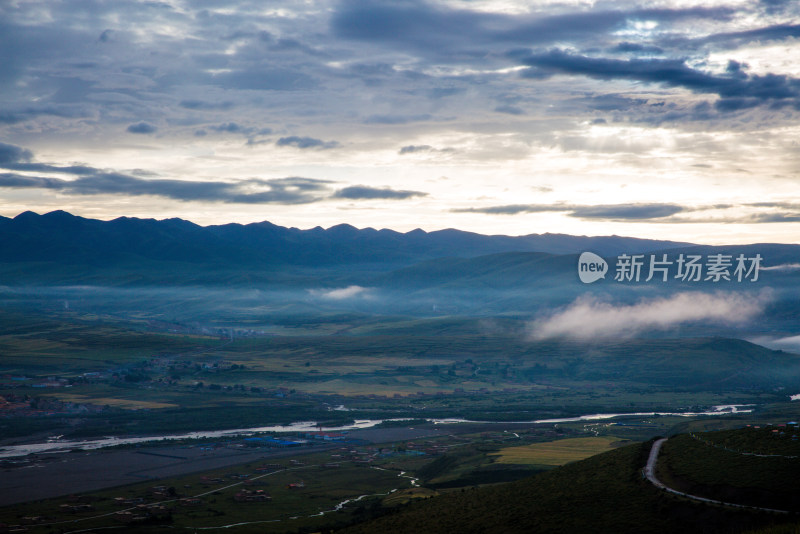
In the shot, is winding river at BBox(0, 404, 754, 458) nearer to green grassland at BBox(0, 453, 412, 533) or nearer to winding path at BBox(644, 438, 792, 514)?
green grassland at BBox(0, 453, 412, 533)

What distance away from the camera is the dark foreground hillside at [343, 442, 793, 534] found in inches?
1820

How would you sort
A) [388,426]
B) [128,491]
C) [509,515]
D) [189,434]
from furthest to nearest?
[388,426], [189,434], [128,491], [509,515]

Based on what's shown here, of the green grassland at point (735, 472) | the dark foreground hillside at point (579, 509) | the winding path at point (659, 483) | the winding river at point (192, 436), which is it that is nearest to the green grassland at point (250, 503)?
the dark foreground hillside at point (579, 509)

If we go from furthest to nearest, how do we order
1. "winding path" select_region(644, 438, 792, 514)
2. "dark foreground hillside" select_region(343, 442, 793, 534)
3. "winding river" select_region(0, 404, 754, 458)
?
1. "winding river" select_region(0, 404, 754, 458)
2. "dark foreground hillside" select_region(343, 442, 793, 534)
3. "winding path" select_region(644, 438, 792, 514)

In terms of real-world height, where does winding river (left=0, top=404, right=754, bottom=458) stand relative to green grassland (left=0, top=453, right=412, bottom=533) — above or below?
below

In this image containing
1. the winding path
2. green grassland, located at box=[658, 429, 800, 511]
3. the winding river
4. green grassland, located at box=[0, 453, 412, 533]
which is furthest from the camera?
the winding river

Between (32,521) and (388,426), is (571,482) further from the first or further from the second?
(388,426)

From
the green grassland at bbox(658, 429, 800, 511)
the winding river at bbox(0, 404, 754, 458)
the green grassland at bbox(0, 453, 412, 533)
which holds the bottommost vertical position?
the winding river at bbox(0, 404, 754, 458)

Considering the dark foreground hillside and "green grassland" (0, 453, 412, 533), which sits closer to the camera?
the dark foreground hillside

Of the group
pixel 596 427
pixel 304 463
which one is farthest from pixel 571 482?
pixel 596 427

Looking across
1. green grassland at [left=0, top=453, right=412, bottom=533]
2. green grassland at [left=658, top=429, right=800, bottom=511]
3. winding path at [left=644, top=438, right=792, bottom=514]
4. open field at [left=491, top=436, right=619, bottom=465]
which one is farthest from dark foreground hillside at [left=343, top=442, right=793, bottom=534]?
open field at [left=491, top=436, right=619, bottom=465]

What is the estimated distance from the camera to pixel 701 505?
47.5 meters

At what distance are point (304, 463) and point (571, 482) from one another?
80716mm

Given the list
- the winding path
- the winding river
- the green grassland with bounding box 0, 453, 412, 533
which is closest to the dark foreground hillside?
the winding path
